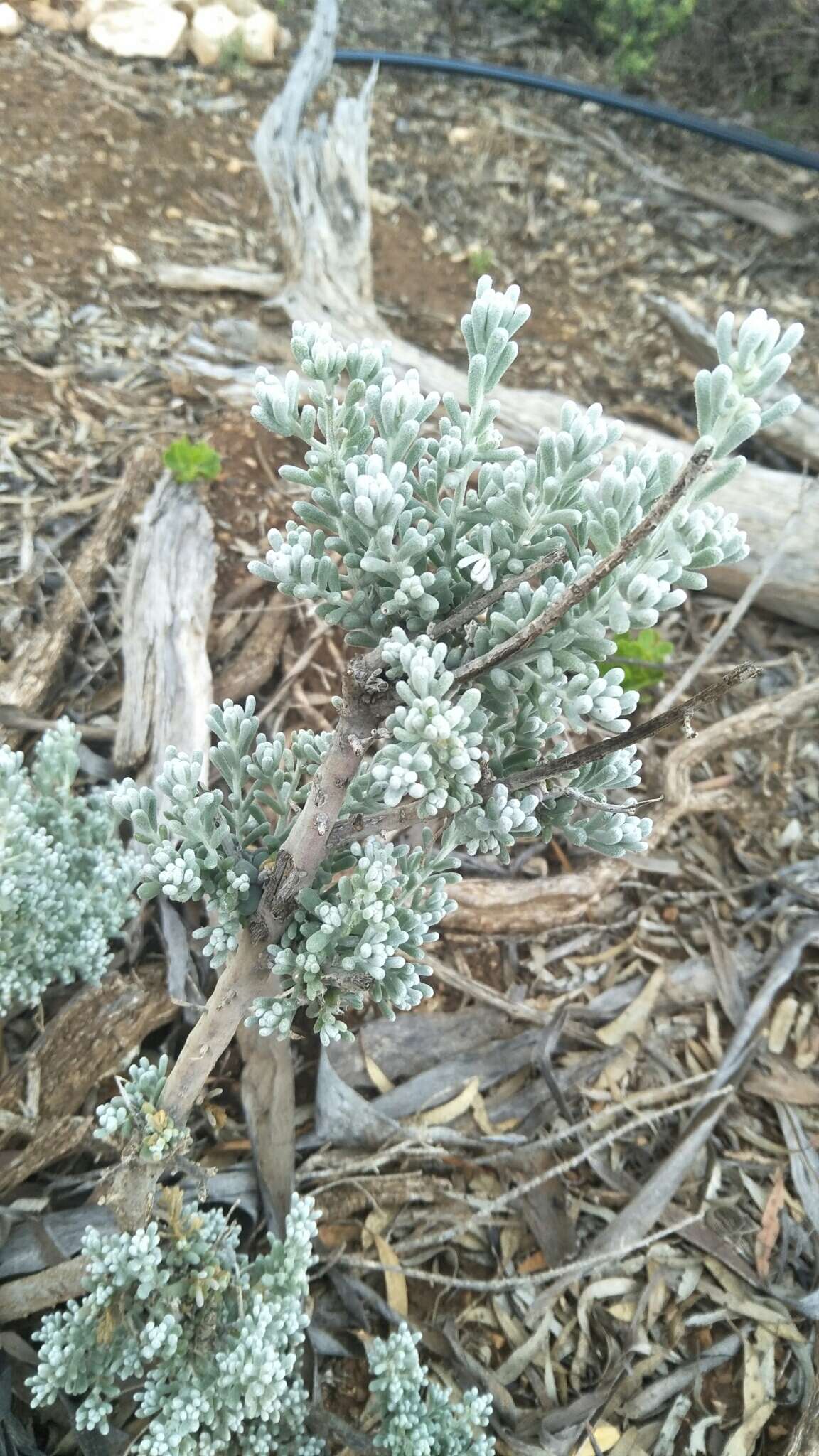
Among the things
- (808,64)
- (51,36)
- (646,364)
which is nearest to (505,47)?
(808,64)

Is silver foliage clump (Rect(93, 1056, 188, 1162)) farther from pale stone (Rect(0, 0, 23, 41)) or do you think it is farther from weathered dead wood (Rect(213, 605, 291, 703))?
pale stone (Rect(0, 0, 23, 41))

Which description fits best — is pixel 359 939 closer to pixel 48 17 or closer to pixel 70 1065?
pixel 70 1065

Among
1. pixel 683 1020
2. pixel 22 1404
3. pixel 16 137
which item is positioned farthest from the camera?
pixel 16 137

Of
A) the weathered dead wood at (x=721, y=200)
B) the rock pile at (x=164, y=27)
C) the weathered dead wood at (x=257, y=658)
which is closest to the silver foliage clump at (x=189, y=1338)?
the weathered dead wood at (x=257, y=658)

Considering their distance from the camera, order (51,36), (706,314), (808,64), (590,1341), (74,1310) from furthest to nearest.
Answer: (808,64), (51,36), (706,314), (590,1341), (74,1310)

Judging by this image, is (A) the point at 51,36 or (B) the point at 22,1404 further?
(A) the point at 51,36

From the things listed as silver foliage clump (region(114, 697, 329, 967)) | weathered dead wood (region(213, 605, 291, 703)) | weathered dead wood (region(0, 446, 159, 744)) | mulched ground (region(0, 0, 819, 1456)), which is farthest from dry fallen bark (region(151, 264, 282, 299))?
silver foliage clump (region(114, 697, 329, 967))

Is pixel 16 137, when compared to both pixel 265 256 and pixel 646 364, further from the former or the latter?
pixel 646 364

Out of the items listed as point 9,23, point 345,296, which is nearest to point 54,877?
point 345,296
